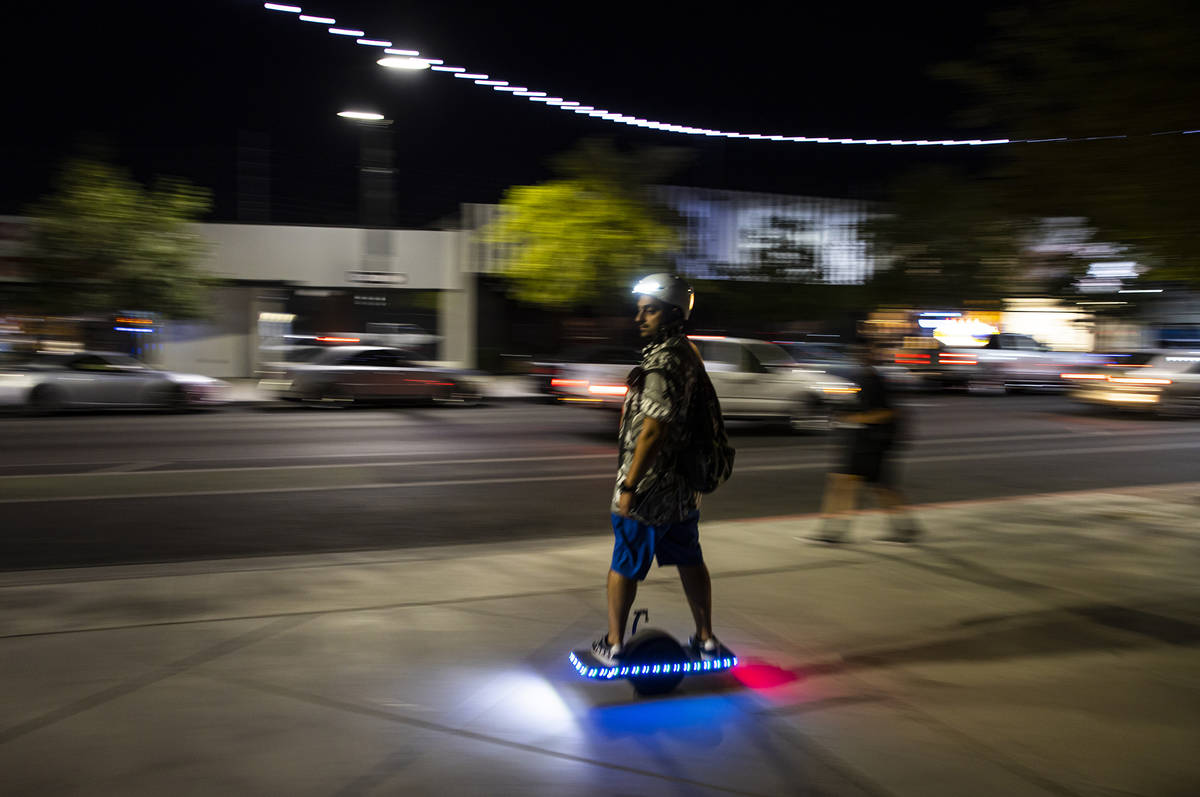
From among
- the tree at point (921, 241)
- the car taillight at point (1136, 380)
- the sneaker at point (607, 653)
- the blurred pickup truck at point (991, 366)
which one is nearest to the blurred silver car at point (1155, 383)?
the car taillight at point (1136, 380)

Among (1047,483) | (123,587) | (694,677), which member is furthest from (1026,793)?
(1047,483)

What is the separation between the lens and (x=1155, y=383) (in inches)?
838

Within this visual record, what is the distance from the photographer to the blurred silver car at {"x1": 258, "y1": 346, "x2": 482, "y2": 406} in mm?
20906

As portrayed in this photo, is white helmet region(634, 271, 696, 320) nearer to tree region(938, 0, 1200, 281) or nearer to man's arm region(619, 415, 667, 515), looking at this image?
man's arm region(619, 415, 667, 515)

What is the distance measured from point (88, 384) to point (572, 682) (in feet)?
54.8

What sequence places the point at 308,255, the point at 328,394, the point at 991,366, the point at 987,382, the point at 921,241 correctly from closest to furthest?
the point at 328,394, the point at 991,366, the point at 987,382, the point at 308,255, the point at 921,241

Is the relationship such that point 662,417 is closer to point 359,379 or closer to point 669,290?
point 669,290

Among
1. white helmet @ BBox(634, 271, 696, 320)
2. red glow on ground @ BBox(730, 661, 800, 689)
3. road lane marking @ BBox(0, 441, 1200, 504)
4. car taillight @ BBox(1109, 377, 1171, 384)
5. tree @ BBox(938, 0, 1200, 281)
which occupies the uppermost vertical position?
tree @ BBox(938, 0, 1200, 281)

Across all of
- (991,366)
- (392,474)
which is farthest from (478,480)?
(991,366)

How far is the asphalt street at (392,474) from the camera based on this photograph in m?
8.31

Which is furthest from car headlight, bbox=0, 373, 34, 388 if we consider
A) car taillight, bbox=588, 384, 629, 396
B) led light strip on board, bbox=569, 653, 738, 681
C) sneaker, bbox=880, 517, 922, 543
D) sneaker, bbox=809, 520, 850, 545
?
led light strip on board, bbox=569, 653, 738, 681

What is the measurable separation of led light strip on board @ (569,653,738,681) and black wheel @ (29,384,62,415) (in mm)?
16747

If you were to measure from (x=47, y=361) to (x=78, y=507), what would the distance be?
35.6ft

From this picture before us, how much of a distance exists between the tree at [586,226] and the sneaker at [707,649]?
85.8ft
